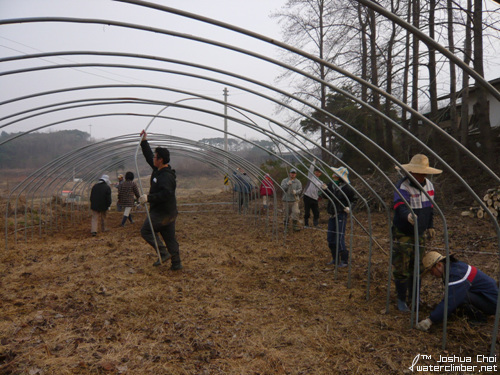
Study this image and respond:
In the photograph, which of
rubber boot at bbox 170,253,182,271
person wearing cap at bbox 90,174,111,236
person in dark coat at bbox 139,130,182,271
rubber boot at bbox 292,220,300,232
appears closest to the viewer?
person in dark coat at bbox 139,130,182,271

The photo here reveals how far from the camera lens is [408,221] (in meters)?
4.19

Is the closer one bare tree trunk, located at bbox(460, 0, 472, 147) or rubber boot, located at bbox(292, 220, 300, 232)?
rubber boot, located at bbox(292, 220, 300, 232)

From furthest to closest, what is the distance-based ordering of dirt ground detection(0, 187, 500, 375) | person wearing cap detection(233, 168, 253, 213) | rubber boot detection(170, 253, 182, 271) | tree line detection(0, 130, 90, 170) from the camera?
tree line detection(0, 130, 90, 170)
person wearing cap detection(233, 168, 253, 213)
rubber boot detection(170, 253, 182, 271)
dirt ground detection(0, 187, 500, 375)

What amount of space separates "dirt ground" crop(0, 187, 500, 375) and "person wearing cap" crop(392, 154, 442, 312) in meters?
0.43

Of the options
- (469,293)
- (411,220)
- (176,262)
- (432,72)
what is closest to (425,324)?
(469,293)

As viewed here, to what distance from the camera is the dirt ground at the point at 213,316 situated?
3.32 m

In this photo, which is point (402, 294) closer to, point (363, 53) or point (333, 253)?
point (333, 253)

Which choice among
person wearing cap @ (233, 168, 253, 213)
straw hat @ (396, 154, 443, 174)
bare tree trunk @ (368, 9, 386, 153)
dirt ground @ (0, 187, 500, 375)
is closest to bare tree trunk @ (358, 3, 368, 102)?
bare tree trunk @ (368, 9, 386, 153)

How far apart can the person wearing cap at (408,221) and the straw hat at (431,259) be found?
19 cm

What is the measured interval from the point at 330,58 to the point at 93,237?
10858 mm

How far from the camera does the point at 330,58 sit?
14781mm

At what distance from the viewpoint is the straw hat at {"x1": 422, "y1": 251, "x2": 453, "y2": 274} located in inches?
153

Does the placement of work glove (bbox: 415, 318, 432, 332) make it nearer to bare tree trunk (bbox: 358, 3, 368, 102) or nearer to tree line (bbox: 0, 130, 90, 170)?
bare tree trunk (bbox: 358, 3, 368, 102)

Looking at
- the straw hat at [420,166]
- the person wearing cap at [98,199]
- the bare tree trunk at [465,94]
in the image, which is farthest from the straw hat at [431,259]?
the bare tree trunk at [465,94]
